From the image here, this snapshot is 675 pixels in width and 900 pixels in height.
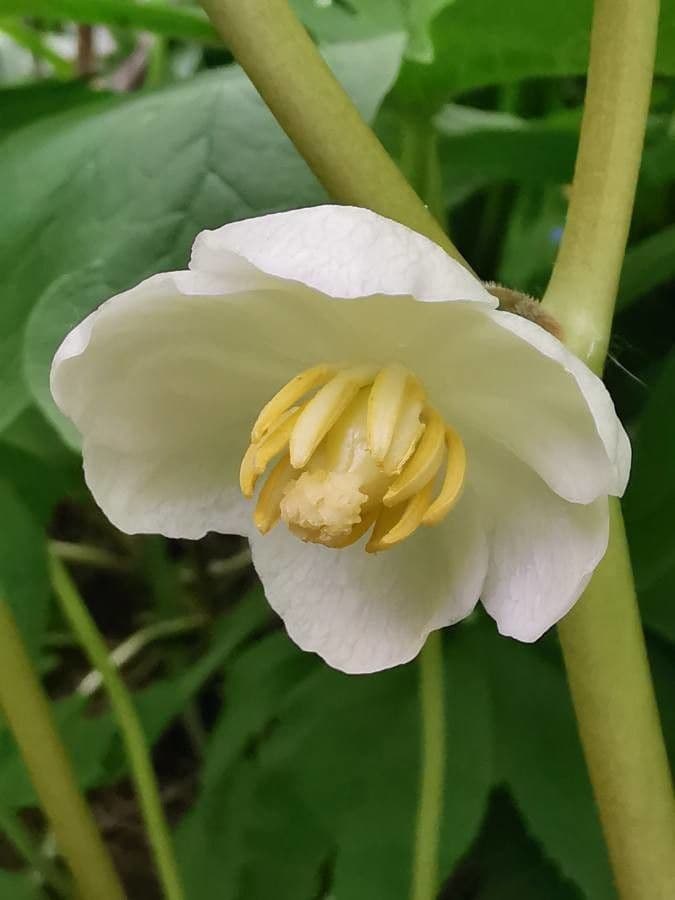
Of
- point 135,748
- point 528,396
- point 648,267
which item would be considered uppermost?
point 528,396

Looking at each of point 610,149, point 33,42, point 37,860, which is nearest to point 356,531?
point 610,149

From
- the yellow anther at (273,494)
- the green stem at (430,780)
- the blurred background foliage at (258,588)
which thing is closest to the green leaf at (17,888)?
the blurred background foliage at (258,588)

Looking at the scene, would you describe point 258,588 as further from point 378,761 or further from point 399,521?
point 399,521

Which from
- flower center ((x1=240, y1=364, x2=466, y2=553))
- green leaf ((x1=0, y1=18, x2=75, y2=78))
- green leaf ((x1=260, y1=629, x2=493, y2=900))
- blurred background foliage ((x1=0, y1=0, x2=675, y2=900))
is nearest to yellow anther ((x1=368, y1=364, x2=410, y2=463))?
flower center ((x1=240, y1=364, x2=466, y2=553))

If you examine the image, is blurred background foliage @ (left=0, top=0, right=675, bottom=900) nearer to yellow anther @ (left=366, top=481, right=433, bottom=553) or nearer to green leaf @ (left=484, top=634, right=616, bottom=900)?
green leaf @ (left=484, top=634, right=616, bottom=900)

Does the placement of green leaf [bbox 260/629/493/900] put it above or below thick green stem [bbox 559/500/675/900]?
below

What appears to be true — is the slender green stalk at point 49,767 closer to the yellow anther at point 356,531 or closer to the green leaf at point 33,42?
the yellow anther at point 356,531
